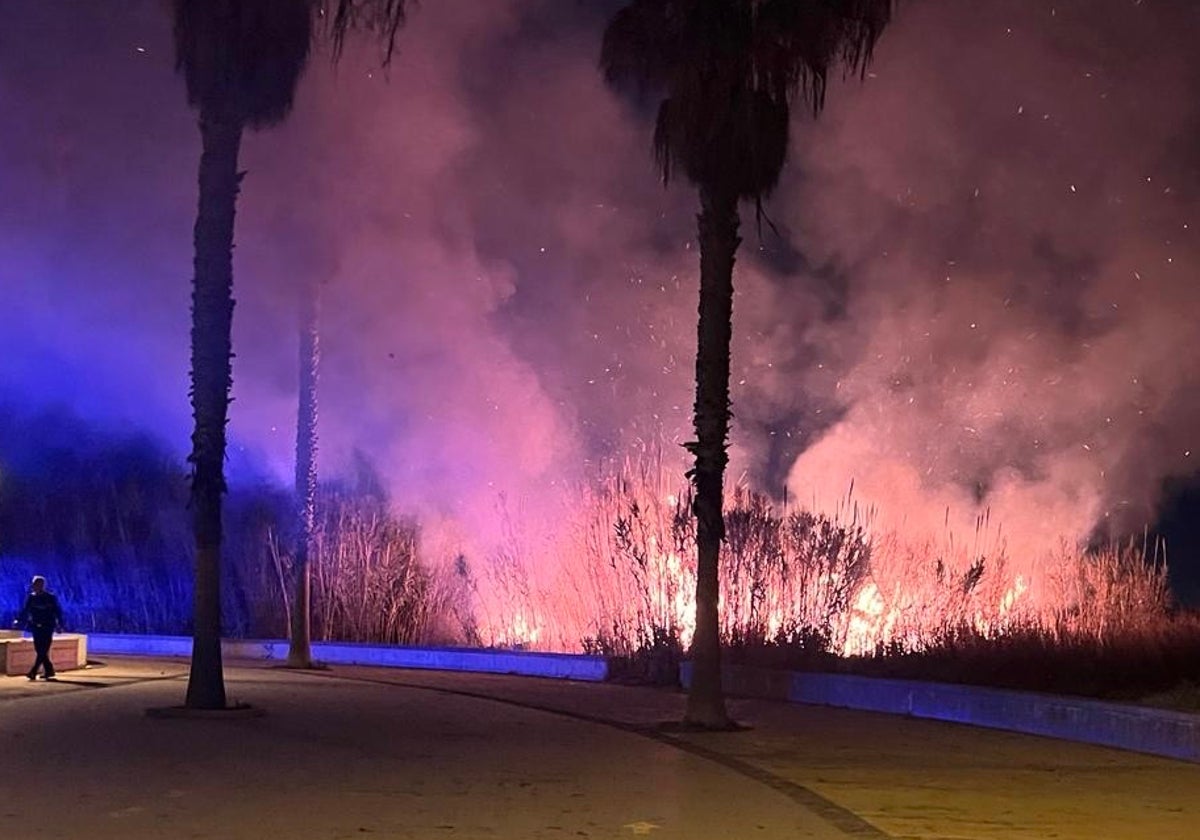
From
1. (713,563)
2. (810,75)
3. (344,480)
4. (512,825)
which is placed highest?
(810,75)

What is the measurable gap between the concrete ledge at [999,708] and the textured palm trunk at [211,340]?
733cm

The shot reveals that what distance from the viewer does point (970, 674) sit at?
20.1m

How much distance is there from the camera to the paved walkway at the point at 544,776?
10820mm

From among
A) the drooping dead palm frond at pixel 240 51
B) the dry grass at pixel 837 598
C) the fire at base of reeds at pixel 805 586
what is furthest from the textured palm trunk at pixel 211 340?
the fire at base of reeds at pixel 805 586

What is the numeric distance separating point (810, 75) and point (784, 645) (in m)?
8.96

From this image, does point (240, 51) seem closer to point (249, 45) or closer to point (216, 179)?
point (249, 45)

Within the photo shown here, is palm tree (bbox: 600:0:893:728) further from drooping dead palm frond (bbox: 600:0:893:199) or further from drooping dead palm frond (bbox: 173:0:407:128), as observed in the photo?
drooping dead palm frond (bbox: 173:0:407:128)

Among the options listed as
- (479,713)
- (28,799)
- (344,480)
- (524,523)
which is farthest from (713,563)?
(344,480)

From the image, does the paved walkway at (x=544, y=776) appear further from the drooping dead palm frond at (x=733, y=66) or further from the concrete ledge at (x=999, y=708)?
the drooping dead palm frond at (x=733, y=66)

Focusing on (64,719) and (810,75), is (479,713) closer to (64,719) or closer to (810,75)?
(64,719)

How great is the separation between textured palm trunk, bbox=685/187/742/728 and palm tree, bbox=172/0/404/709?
14.9ft

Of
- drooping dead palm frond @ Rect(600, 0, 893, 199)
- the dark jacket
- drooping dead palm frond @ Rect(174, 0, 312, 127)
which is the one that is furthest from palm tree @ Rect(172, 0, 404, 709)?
the dark jacket

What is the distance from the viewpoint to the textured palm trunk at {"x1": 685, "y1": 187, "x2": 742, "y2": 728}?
17.9 metres

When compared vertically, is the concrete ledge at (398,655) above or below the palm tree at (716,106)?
below
